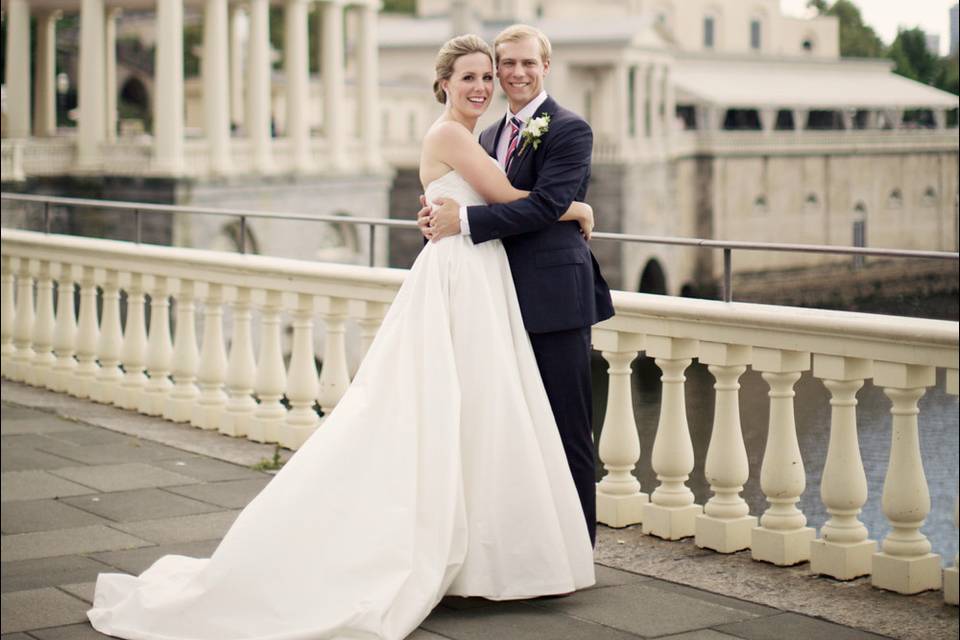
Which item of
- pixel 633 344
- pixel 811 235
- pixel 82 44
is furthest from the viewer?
pixel 811 235

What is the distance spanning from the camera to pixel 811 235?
62.1 metres

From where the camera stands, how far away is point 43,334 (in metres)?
10.0

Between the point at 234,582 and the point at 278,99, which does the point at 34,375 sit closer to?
the point at 234,582

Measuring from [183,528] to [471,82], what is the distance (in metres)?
2.18

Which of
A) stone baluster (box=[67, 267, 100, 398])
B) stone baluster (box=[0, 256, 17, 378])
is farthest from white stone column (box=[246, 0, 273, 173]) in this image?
stone baluster (box=[67, 267, 100, 398])

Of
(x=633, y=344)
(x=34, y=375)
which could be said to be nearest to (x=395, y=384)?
(x=633, y=344)

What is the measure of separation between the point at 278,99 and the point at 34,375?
55.6 meters

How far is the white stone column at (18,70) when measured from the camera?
144 ft

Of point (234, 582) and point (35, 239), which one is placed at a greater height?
point (35, 239)

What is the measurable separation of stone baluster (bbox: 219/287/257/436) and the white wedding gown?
10.4 ft

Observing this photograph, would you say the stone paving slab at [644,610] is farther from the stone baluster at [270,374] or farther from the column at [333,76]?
the column at [333,76]

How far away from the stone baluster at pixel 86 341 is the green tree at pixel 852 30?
4679 millimetres

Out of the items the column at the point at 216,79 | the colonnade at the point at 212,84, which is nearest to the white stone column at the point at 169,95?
the colonnade at the point at 212,84

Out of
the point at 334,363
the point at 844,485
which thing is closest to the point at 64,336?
the point at 334,363
